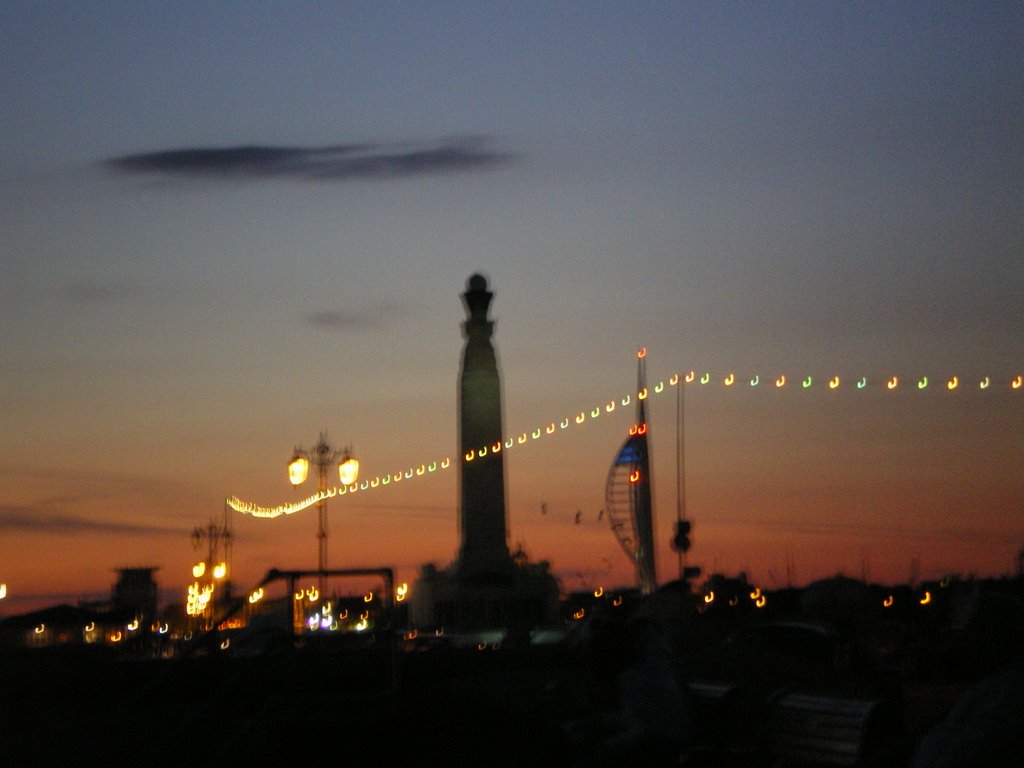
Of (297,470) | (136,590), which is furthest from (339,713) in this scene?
(136,590)

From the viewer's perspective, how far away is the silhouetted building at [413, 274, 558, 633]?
160 ft

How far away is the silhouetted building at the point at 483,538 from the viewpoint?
1921 inches

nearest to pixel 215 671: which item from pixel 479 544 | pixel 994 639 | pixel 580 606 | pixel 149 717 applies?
pixel 149 717

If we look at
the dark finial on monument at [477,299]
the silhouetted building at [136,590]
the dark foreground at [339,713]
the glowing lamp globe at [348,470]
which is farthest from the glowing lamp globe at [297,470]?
the silhouetted building at [136,590]

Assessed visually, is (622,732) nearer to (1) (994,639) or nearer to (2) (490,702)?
(1) (994,639)

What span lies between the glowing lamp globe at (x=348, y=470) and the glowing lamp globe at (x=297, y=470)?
4.08ft

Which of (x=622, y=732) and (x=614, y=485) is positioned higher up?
(x=614, y=485)

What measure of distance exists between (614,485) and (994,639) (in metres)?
50.4

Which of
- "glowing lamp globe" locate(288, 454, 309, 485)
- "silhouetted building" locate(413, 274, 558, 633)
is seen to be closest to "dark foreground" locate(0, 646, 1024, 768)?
"glowing lamp globe" locate(288, 454, 309, 485)

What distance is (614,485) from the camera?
56312 millimetres

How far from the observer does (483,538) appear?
4922 centimetres

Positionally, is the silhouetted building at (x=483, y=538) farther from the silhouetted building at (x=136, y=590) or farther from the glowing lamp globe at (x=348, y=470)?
the silhouetted building at (x=136, y=590)

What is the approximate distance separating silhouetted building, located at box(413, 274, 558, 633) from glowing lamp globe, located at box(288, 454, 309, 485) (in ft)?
49.9

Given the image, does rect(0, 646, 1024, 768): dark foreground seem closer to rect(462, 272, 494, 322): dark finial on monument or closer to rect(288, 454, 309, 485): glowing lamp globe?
rect(288, 454, 309, 485): glowing lamp globe
